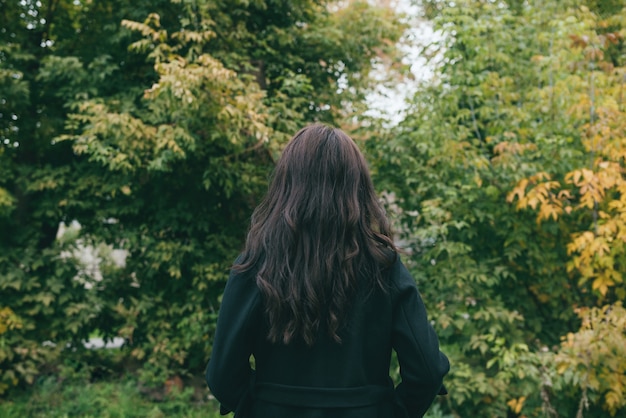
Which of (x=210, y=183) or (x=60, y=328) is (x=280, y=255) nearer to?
(x=210, y=183)

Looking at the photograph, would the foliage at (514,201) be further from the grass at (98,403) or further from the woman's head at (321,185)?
the woman's head at (321,185)

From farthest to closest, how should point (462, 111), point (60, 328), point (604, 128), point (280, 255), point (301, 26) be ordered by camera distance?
point (301, 26) → point (60, 328) → point (462, 111) → point (604, 128) → point (280, 255)

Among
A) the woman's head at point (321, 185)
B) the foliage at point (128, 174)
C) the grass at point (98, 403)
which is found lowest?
the grass at point (98, 403)

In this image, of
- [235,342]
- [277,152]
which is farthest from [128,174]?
[235,342]

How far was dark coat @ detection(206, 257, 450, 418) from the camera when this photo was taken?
199 cm

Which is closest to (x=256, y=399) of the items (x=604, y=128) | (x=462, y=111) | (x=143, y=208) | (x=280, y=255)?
(x=280, y=255)

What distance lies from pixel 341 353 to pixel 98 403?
15.7 feet

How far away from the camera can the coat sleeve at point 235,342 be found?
78.1 inches

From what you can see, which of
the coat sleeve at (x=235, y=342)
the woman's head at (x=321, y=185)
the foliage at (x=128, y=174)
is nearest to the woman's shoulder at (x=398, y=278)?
the woman's head at (x=321, y=185)

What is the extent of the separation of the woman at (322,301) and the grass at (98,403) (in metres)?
4.20

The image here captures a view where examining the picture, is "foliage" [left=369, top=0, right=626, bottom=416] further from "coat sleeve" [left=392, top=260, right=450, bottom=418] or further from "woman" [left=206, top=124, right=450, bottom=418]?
"woman" [left=206, top=124, right=450, bottom=418]

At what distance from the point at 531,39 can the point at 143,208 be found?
4490 mm

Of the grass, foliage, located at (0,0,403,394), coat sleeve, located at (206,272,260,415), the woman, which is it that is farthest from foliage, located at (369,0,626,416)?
coat sleeve, located at (206,272,260,415)

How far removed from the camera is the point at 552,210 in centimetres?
470
